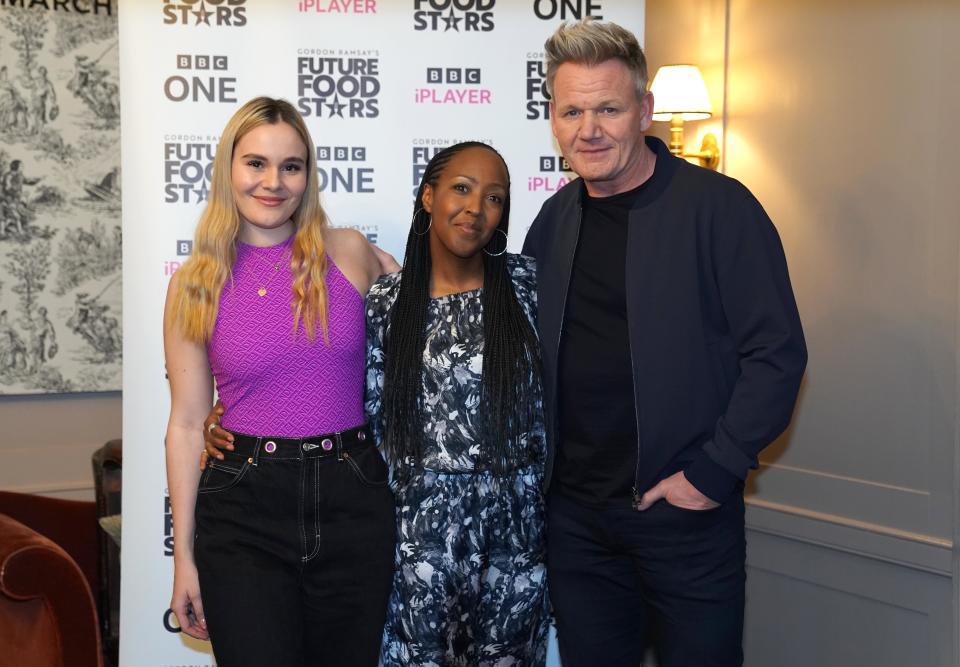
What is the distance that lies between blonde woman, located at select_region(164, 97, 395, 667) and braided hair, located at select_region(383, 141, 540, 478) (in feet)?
0.23

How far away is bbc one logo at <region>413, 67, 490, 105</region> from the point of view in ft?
9.50

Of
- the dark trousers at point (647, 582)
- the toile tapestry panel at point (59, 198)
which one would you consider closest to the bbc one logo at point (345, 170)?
the dark trousers at point (647, 582)

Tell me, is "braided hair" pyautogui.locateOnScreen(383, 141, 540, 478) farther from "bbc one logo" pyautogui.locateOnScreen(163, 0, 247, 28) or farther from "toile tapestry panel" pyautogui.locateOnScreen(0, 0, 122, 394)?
"toile tapestry panel" pyautogui.locateOnScreen(0, 0, 122, 394)

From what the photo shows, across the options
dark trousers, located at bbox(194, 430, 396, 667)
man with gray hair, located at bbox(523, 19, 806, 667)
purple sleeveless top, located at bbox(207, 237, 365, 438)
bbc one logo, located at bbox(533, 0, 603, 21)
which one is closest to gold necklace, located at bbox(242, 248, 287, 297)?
purple sleeveless top, located at bbox(207, 237, 365, 438)

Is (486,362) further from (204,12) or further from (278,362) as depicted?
(204,12)

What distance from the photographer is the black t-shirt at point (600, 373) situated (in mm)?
2068

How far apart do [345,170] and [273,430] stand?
3.58 feet

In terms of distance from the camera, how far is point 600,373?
208cm

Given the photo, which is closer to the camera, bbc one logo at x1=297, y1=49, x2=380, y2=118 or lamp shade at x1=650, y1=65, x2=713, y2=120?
bbc one logo at x1=297, y1=49, x2=380, y2=118

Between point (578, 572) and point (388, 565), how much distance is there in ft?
1.34

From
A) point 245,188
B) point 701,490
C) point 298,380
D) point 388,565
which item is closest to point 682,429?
point 701,490

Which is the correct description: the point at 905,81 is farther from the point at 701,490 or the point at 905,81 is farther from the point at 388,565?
the point at 388,565

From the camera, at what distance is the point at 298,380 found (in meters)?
2.04

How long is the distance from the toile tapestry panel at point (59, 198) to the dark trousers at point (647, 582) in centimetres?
277
